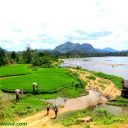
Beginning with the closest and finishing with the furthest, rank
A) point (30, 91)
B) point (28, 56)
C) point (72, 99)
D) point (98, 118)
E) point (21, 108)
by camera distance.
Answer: point (98, 118)
point (21, 108)
point (72, 99)
point (30, 91)
point (28, 56)

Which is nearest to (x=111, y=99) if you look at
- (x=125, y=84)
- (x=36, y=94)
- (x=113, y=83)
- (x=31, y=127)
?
(x=125, y=84)

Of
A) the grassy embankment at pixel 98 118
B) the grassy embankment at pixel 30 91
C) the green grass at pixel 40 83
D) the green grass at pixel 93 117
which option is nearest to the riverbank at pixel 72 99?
the grassy embankment at pixel 30 91

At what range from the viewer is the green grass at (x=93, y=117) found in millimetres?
30389

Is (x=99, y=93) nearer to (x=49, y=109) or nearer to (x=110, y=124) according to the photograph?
(x=49, y=109)

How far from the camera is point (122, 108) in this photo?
4334 cm

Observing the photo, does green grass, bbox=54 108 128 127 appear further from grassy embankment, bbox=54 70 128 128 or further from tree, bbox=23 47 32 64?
tree, bbox=23 47 32 64

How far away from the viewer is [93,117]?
3409 centimetres

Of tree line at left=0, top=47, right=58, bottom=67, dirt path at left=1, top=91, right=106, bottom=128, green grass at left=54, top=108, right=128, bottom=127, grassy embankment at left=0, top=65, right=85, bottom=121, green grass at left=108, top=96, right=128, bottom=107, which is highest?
tree line at left=0, top=47, right=58, bottom=67

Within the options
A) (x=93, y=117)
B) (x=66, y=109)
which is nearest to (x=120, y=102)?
(x=66, y=109)

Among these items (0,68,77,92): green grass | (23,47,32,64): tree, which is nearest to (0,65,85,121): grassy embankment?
(0,68,77,92): green grass

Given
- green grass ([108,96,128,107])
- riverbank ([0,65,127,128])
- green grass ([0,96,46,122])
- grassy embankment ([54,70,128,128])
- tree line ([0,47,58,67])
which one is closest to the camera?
grassy embankment ([54,70,128,128])

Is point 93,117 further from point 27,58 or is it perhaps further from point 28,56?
point 28,56

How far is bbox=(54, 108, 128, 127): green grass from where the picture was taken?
3039 cm

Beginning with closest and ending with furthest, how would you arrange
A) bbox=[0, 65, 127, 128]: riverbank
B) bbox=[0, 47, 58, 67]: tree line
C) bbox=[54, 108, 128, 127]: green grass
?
bbox=[54, 108, 128, 127]: green grass < bbox=[0, 65, 127, 128]: riverbank < bbox=[0, 47, 58, 67]: tree line
